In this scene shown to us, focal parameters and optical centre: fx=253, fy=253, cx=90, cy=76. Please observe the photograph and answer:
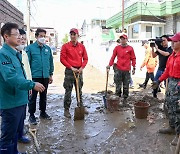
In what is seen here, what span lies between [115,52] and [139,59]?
21.6 feet

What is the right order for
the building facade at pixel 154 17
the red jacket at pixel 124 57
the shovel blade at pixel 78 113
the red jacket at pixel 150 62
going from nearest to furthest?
the shovel blade at pixel 78 113 < the red jacket at pixel 124 57 < the red jacket at pixel 150 62 < the building facade at pixel 154 17

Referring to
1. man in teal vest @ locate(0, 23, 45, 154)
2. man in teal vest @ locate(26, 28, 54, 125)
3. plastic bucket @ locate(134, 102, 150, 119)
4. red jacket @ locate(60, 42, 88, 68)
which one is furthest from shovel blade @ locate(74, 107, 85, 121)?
man in teal vest @ locate(0, 23, 45, 154)

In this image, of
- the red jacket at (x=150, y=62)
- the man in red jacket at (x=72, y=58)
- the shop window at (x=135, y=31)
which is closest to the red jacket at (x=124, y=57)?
the man in red jacket at (x=72, y=58)

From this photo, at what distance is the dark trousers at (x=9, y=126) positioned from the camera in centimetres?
299

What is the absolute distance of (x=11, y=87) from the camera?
115 inches

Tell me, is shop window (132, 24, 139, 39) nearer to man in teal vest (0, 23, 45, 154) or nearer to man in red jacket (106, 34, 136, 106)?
man in red jacket (106, 34, 136, 106)

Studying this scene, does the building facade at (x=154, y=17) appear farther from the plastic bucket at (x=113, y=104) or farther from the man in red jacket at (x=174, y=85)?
the man in red jacket at (x=174, y=85)

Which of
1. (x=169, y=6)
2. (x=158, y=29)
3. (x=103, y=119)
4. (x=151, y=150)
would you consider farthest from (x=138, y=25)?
(x=151, y=150)

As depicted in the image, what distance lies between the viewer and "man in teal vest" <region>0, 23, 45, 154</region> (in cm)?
277

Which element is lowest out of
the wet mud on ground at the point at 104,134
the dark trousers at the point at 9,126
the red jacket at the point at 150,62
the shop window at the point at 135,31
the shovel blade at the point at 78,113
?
the wet mud on ground at the point at 104,134

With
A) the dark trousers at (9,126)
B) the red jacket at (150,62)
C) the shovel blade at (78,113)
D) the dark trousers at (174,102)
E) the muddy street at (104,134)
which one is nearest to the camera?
the dark trousers at (9,126)

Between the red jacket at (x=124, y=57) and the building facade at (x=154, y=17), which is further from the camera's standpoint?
the building facade at (x=154, y=17)

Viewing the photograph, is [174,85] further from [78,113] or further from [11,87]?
[11,87]

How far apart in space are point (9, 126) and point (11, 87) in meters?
0.48
